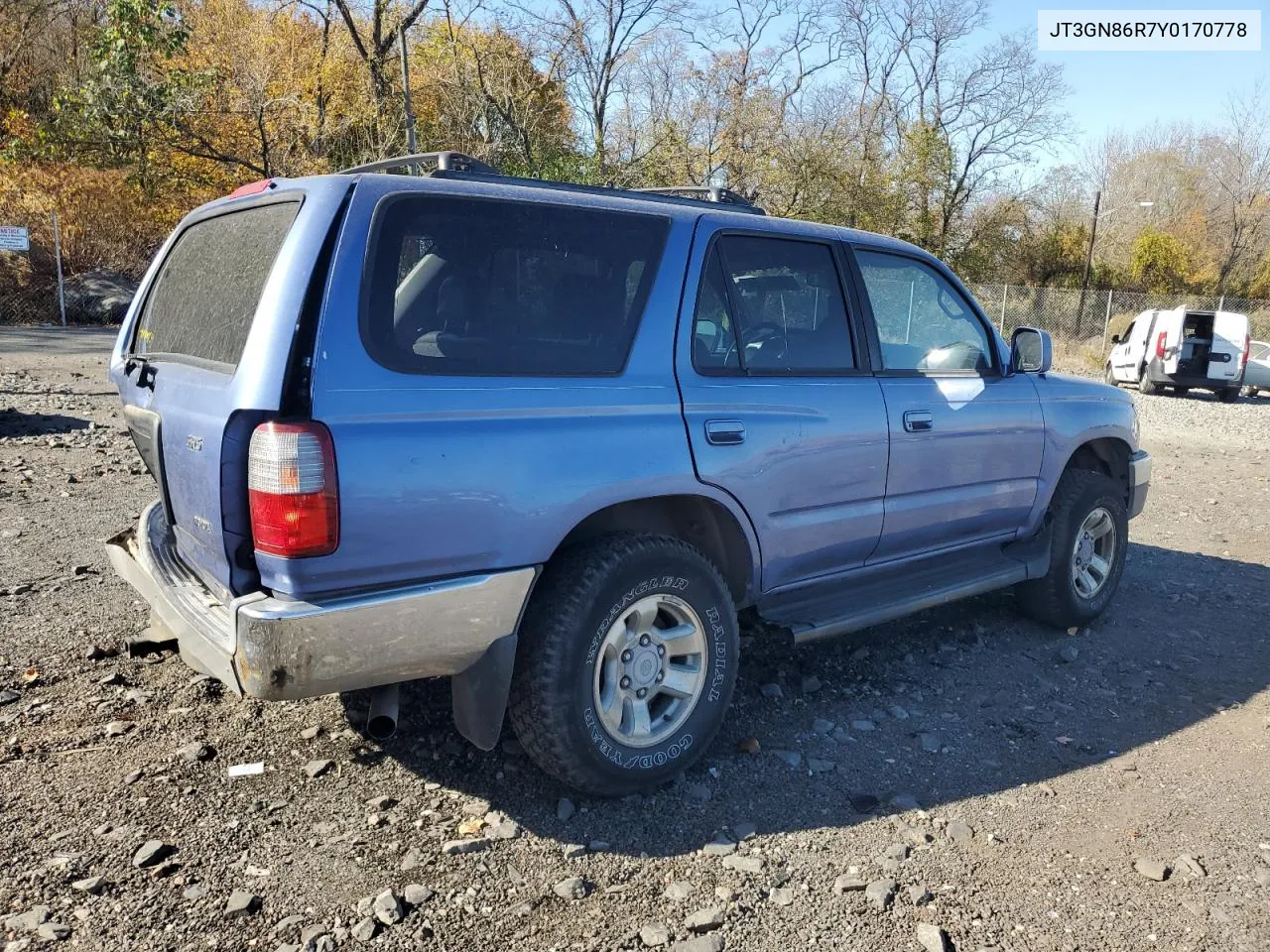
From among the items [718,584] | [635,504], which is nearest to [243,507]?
[635,504]

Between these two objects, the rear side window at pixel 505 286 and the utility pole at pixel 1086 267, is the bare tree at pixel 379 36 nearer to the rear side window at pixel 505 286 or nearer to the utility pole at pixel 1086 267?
the rear side window at pixel 505 286

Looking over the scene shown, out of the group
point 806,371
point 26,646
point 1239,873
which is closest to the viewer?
point 1239,873

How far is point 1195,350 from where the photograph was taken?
1970cm

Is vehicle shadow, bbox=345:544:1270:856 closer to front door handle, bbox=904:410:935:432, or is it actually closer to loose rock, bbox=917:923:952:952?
loose rock, bbox=917:923:952:952

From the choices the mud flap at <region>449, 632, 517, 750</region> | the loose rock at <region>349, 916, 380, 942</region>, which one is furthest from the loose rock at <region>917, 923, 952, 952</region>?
the loose rock at <region>349, 916, 380, 942</region>

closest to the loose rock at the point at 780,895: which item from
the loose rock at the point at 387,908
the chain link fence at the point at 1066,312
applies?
the loose rock at the point at 387,908

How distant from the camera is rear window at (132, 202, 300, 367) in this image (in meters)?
2.85

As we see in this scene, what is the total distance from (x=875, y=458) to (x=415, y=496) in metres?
1.99

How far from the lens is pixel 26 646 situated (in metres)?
4.15

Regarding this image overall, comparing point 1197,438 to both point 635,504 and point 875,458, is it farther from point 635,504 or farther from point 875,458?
Answer: point 635,504

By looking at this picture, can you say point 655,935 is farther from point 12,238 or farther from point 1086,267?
point 1086,267

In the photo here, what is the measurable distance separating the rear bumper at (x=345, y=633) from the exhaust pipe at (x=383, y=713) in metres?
0.18

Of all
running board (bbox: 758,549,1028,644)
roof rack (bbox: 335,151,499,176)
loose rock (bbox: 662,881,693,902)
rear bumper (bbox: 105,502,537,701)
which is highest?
roof rack (bbox: 335,151,499,176)

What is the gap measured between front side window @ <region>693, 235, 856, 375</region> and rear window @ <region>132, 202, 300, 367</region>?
1.43 meters
